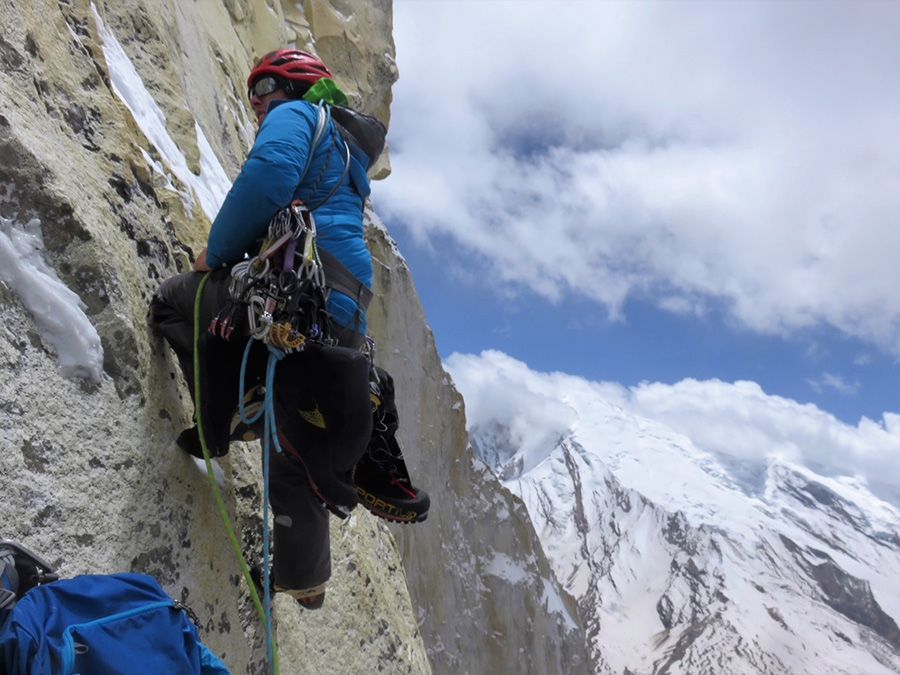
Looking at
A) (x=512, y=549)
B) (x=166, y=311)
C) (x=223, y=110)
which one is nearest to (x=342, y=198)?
(x=166, y=311)

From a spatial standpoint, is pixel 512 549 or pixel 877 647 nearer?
pixel 512 549

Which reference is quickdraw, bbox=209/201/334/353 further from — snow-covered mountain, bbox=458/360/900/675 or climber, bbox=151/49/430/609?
snow-covered mountain, bbox=458/360/900/675

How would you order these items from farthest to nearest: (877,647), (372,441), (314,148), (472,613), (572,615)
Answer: (877,647)
(572,615)
(472,613)
(372,441)
(314,148)

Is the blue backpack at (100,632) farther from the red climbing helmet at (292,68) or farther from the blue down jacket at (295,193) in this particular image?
the red climbing helmet at (292,68)

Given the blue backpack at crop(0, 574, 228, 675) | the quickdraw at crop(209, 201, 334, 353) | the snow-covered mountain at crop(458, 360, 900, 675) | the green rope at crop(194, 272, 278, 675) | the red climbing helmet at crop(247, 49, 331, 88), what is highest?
the snow-covered mountain at crop(458, 360, 900, 675)

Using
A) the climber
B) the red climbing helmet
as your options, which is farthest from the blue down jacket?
the red climbing helmet

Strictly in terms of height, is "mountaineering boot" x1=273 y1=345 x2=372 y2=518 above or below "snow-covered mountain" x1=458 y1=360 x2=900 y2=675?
below

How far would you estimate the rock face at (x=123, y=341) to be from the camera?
2297mm

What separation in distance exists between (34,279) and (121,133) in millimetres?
1398

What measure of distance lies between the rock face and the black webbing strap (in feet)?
2.98

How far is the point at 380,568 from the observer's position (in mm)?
5531

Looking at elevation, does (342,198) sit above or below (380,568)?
above

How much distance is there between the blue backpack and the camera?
1.40 meters

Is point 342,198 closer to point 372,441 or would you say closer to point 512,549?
point 372,441
